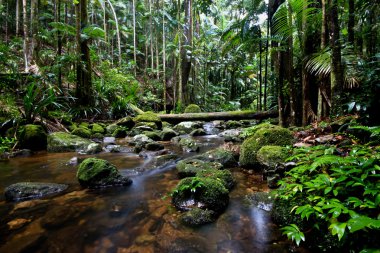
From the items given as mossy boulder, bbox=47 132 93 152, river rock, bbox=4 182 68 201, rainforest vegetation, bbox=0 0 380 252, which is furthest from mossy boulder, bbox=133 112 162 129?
river rock, bbox=4 182 68 201

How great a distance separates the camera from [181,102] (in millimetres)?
15648

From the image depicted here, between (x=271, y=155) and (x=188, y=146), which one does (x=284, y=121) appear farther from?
(x=271, y=155)

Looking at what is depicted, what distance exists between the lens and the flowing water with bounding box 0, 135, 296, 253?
2.49 meters

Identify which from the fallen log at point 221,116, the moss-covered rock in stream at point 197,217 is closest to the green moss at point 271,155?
the moss-covered rock in stream at point 197,217

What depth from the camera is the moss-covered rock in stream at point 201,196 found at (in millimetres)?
3197

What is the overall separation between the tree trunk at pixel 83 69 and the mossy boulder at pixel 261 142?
7662 millimetres

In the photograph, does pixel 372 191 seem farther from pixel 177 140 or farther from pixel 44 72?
pixel 44 72

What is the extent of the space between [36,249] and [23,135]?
5.41 meters

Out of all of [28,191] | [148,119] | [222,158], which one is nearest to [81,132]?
[148,119]

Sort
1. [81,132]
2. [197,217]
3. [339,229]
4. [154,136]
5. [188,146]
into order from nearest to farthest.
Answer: [339,229], [197,217], [188,146], [81,132], [154,136]

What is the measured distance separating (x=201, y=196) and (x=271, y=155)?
1.80 m

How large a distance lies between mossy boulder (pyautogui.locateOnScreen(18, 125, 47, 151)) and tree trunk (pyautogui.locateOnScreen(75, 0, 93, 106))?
3.39 metres

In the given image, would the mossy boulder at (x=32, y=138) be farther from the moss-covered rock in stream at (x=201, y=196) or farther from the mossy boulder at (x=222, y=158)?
the moss-covered rock in stream at (x=201, y=196)

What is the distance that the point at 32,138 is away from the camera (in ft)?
22.5
